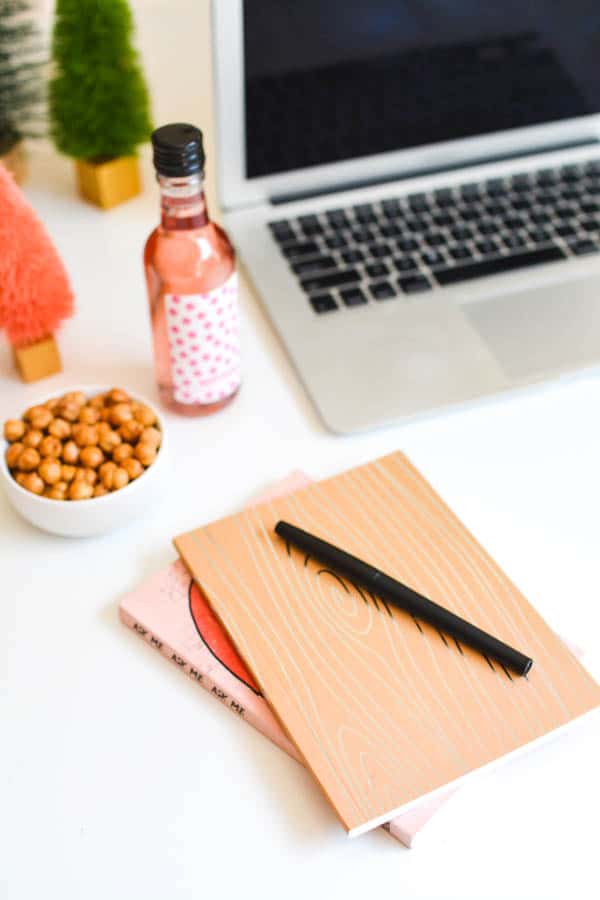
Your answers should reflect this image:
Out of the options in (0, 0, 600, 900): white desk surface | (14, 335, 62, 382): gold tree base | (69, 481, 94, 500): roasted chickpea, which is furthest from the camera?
(14, 335, 62, 382): gold tree base

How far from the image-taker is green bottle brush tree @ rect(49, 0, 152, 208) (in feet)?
2.50

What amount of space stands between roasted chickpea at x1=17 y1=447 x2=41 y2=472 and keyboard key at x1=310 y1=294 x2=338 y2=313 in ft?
0.86

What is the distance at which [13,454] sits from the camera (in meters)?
0.56

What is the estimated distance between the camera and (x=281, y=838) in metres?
0.45

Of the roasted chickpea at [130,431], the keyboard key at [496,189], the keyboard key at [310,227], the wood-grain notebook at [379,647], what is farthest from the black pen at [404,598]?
the keyboard key at [496,189]

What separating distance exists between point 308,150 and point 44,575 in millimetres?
424

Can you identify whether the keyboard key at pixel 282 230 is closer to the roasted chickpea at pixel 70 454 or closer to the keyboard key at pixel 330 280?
the keyboard key at pixel 330 280

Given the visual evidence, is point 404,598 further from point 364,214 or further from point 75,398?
point 364,214

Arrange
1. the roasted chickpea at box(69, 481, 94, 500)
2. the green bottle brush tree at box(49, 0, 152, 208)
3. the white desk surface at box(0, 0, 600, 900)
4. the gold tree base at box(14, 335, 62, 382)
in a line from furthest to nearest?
1. the green bottle brush tree at box(49, 0, 152, 208)
2. the gold tree base at box(14, 335, 62, 382)
3. the roasted chickpea at box(69, 481, 94, 500)
4. the white desk surface at box(0, 0, 600, 900)

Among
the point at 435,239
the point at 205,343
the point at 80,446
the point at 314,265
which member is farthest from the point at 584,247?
the point at 80,446

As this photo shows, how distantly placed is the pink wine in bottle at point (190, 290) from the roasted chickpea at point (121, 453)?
8 cm

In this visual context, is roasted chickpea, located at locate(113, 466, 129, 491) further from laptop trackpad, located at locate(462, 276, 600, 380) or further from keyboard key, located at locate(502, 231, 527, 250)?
keyboard key, located at locate(502, 231, 527, 250)

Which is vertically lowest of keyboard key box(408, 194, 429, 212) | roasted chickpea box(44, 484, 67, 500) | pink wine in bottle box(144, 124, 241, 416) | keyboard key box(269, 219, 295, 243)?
roasted chickpea box(44, 484, 67, 500)

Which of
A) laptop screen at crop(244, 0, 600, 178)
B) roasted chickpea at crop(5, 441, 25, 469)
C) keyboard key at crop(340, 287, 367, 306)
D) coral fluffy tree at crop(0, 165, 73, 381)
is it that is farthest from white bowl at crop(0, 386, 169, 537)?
laptop screen at crop(244, 0, 600, 178)
